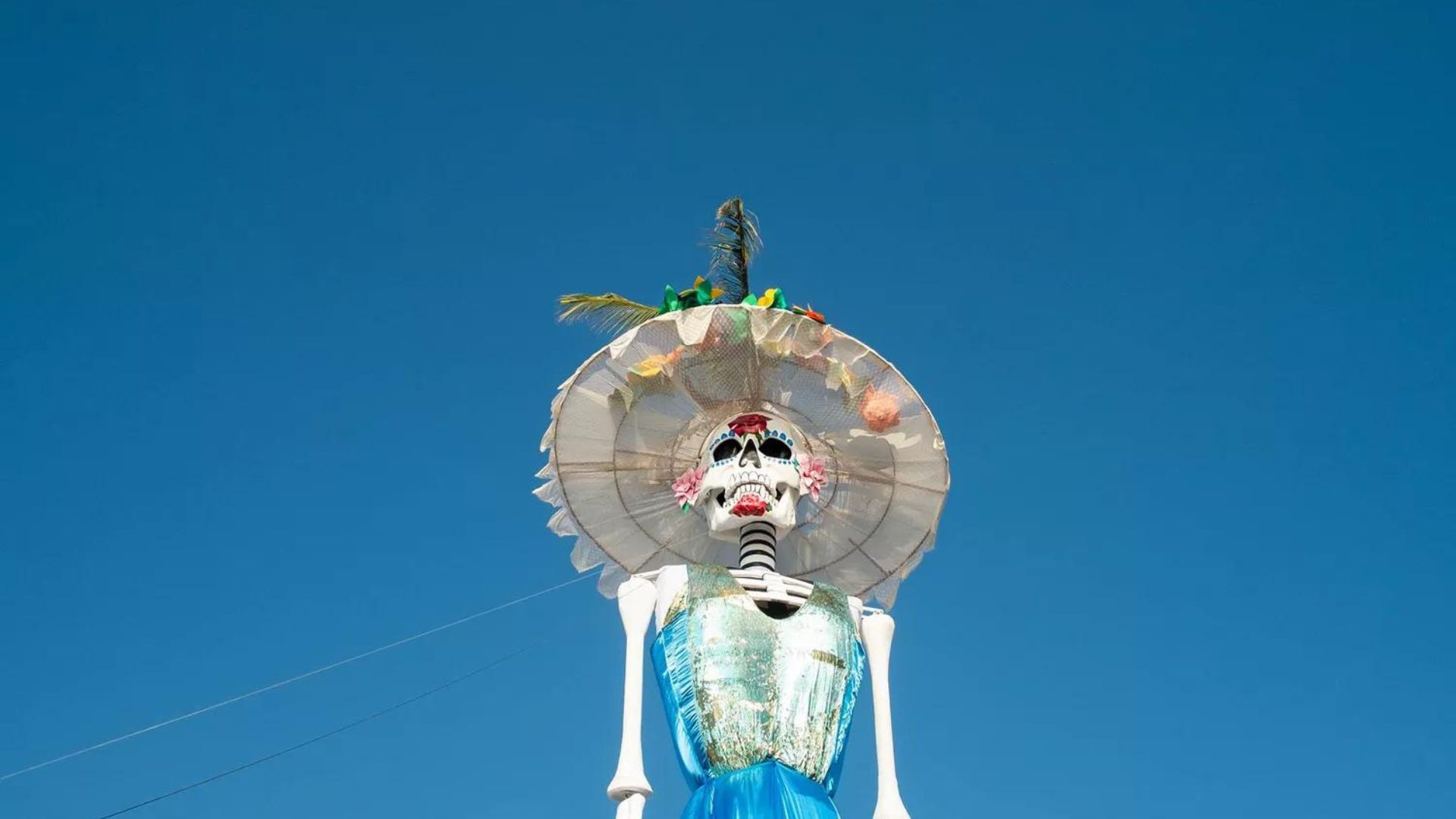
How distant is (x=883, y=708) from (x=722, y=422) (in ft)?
7.38

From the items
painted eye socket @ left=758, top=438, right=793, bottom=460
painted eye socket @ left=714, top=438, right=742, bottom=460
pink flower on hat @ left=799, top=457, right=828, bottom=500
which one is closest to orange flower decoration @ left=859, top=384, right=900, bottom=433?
pink flower on hat @ left=799, top=457, right=828, bottom=500

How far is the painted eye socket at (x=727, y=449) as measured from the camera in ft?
34.7

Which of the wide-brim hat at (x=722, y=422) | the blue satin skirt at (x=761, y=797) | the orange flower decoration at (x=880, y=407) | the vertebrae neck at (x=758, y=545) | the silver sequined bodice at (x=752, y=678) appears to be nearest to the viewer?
the blue satin skirt at (x=761, y=797)

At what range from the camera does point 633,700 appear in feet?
31.2

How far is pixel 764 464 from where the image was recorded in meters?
10.4

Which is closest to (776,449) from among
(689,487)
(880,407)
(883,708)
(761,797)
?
(689,487)

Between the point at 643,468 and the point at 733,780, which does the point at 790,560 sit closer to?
the point at 643,468

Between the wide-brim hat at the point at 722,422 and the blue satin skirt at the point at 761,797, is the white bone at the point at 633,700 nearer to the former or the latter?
the blue satin skirt at the point at 761,797

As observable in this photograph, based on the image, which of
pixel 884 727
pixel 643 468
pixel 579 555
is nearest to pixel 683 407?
pixel 643 468

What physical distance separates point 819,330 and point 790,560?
181cm

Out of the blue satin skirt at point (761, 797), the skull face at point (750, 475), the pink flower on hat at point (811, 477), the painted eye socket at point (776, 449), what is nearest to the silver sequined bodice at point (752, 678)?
the blue satin skirt at point (761, 797)

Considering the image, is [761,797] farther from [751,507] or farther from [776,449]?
[776,449]

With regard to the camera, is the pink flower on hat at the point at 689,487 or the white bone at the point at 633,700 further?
the pink flower on hat at the point at 689,487

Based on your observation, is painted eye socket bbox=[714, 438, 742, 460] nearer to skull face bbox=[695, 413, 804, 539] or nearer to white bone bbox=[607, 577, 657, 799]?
skull face bbox=[695, 413, 804, 539]
